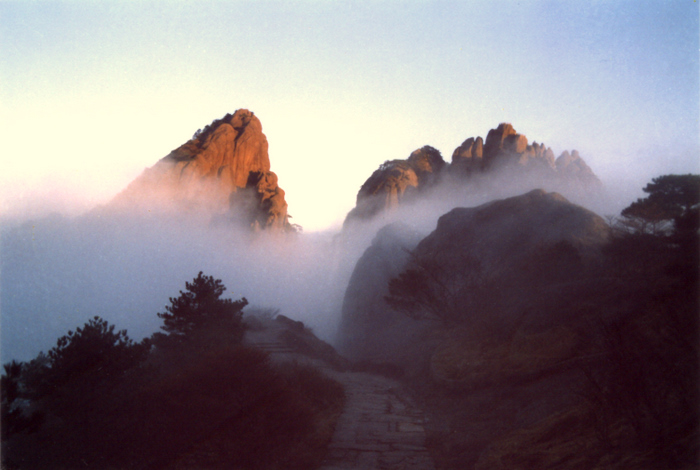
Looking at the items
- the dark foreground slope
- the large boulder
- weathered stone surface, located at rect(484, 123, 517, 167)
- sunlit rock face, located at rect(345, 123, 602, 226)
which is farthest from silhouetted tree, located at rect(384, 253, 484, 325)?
weathered stone surface, located at rect(484, 123, 517, 167)

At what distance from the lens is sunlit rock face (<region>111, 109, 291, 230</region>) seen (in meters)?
69.9

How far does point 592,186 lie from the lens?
2926 inches

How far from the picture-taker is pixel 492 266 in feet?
84.5

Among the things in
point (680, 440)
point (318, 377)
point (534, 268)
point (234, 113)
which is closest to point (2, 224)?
point (318, 377)

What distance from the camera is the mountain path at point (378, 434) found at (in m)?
9.27

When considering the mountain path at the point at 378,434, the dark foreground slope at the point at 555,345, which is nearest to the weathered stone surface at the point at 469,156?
the dark foreground slope at the point at 555,345

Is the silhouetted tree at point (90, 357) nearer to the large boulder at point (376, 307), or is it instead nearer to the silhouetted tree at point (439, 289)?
the silhouetted tree at point (439, 289)

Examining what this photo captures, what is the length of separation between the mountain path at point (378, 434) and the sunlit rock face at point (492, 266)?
5153 mm

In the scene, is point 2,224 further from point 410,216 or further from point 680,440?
point 410,216

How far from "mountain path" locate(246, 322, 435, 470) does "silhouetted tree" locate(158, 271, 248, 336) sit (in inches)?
273

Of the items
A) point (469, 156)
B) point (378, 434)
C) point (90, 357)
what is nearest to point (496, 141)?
point (469, 156)

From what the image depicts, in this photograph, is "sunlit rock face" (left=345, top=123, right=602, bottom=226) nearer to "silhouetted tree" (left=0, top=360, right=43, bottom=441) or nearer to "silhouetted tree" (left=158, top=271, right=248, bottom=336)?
"silhouetted tree" (left=158, top=271, right=248, bottom=336)

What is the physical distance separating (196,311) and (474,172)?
64.9 metres

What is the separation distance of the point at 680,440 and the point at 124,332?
547 inches
